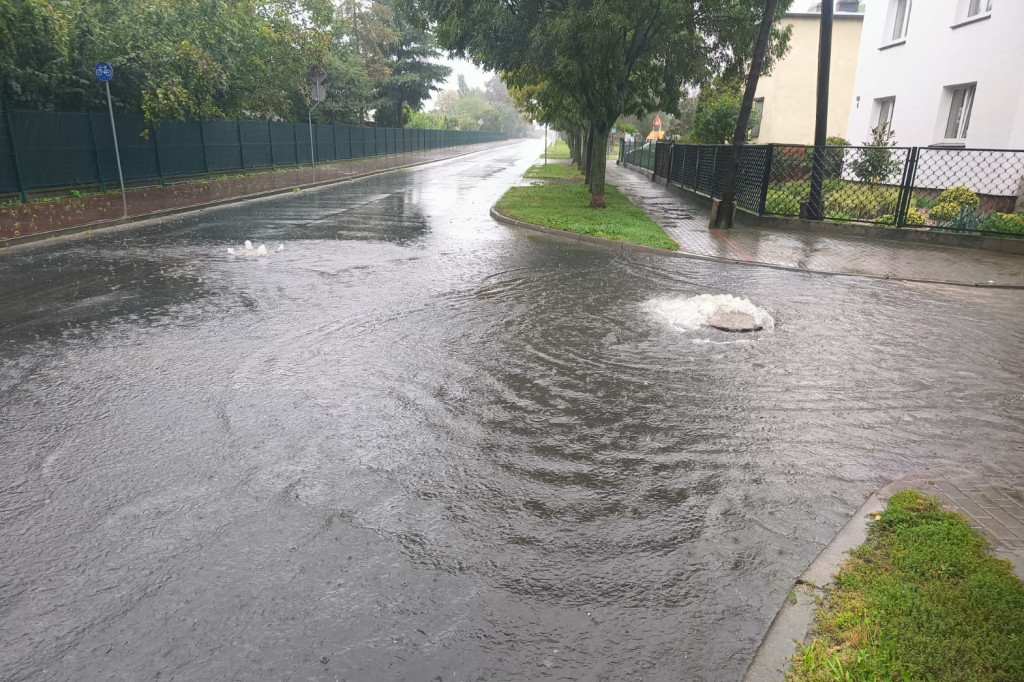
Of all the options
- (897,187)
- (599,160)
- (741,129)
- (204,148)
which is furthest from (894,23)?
(204,148)

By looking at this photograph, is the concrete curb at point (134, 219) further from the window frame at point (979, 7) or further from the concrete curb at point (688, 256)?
the window frame at point (979, 7)

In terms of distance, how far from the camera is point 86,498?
3.71 meters

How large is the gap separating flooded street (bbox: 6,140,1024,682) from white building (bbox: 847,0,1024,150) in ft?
30.8

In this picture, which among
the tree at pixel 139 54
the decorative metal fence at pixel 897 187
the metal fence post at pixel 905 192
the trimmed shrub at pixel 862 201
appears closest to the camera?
the metal fence post at pixel 905 192

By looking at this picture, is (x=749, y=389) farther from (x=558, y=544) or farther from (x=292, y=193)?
(x=292, y=193)

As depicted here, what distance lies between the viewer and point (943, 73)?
1703cm

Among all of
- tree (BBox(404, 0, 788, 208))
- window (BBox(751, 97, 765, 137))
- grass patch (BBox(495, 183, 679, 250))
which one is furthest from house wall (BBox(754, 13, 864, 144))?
tree (BBox(404, 0, 788, 208))

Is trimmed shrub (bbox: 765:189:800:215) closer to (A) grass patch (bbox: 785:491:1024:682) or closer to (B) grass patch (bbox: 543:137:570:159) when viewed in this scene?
(A) grass patch (bbox: 785:491:1024:682)

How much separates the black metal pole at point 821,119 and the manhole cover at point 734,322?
855cm

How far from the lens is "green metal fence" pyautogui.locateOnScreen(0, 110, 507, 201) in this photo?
1623cm

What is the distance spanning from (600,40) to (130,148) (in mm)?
15045

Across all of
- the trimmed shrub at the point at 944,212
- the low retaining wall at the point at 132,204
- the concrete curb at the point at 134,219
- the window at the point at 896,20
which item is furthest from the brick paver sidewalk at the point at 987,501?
the window at the point at 896,20

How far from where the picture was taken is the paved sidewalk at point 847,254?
1070 cm

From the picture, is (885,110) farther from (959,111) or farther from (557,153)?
(557,153)
